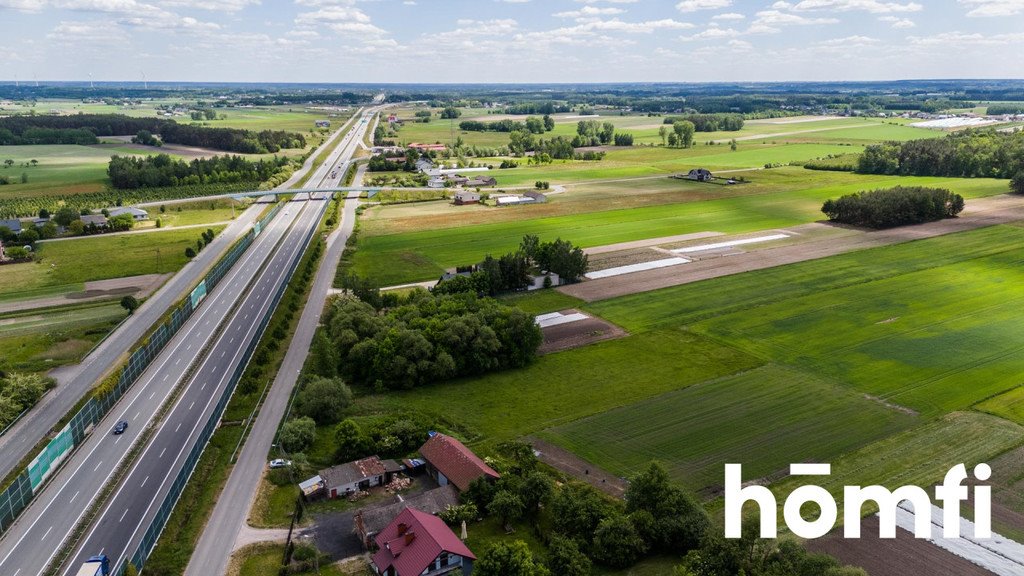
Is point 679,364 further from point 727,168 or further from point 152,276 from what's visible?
point 727,168

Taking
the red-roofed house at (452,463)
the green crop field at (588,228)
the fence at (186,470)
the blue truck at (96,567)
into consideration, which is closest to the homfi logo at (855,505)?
the red-roofed house at (452,463)

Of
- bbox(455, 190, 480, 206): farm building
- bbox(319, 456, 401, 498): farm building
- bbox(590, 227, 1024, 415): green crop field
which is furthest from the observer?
bbox(455, 190, 480, 206): farm building

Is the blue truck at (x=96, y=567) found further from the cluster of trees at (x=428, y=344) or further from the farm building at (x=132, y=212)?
the farm building at (x=132, y=212)

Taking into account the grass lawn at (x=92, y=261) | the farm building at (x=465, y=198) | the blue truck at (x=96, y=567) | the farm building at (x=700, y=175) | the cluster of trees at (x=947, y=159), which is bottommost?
the blue truck at (x=96, y=567)

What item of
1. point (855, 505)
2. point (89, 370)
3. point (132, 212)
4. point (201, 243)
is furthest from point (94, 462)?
point (132, 212)

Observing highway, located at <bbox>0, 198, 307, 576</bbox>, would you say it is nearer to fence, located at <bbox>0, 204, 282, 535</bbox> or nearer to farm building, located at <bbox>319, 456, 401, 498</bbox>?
fence, located at <bbox>0, 204, 282, 535</bbox>

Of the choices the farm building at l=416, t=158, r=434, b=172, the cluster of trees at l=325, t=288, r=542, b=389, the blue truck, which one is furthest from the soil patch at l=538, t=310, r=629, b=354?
the farm building at l=416, t=158, r=434, b=172

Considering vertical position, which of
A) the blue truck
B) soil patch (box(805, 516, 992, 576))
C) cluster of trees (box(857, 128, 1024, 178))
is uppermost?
cluster of trees (box(857, 128, 1024, 178))
